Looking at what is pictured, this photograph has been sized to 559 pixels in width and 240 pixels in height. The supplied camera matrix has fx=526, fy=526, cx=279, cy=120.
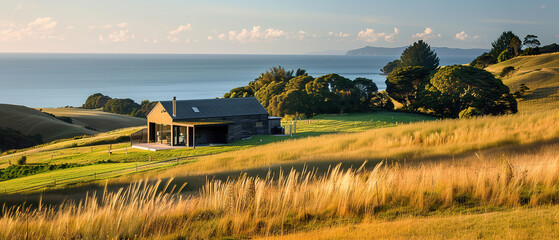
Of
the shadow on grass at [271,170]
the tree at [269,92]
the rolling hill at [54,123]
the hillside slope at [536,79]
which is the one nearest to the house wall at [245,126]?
the tree at [269,92]

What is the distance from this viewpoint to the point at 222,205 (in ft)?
34.1

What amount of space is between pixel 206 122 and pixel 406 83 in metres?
30.9

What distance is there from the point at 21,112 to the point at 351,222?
8696cm

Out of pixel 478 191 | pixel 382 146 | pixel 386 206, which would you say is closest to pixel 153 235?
pixel 386 206

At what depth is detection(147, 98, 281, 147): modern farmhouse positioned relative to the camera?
41.5 meters

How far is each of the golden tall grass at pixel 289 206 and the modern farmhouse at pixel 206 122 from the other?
2872 centimetres

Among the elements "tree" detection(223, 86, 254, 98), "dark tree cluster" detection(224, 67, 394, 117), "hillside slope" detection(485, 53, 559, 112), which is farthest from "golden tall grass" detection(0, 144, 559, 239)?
"tree" detection(223, 86, 254, 98)

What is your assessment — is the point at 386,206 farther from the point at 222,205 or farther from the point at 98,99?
the point at 98,99

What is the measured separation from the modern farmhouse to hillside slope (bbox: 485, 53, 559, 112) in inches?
1153

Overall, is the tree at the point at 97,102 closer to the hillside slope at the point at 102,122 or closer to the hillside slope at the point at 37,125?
the hillside slope at the point at 102,122

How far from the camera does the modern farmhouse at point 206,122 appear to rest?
41.5m

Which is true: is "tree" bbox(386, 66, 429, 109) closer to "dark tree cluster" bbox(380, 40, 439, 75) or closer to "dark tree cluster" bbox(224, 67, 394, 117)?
"dark tree cluster" bbox(224, 67, 394, 117)

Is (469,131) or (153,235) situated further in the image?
(469,131)

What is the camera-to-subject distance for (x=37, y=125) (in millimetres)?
76375
